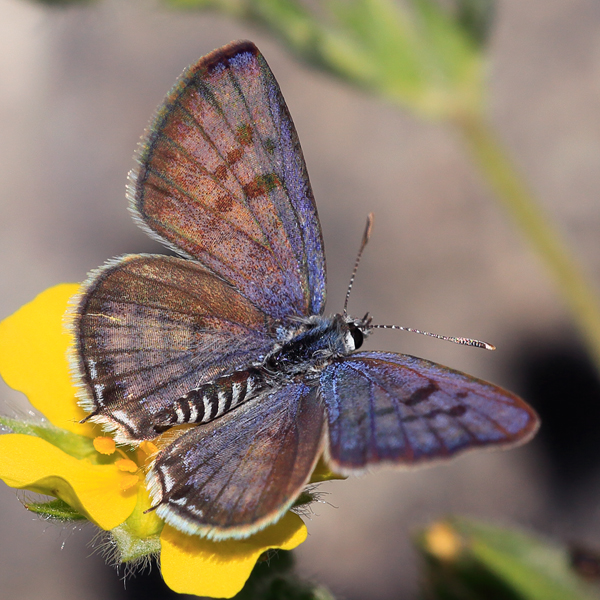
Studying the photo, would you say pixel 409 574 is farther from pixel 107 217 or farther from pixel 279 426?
pixel 107 217

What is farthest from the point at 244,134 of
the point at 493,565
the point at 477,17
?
the point at 493,565

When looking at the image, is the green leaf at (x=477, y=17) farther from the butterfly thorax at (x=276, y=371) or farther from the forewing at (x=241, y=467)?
the forewing at (x=241, y=467)

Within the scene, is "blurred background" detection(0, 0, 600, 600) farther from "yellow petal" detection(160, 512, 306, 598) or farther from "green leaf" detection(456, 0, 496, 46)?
"yellow petal" detection(160, 512, 306, 598)

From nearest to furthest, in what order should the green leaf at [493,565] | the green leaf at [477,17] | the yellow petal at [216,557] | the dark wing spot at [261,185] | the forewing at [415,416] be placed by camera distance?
the forewing at [415,416], the yellow petal at [216,557], the dark wing spot at [261,185], the green leaf at [493,565], the green leaf at [477,17]

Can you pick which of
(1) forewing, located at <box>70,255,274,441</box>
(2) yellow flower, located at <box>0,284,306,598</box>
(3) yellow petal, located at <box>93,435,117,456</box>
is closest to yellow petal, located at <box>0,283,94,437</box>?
(2) yellow flower, located at <box>0,284,306,598</box>

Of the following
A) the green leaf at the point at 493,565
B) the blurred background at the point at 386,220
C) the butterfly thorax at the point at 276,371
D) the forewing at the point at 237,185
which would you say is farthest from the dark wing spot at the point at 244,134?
the green leaf at the point at 493,565

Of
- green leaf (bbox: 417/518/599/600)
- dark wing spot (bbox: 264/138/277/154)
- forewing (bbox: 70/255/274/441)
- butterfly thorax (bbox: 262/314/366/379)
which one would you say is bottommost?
green leaf (bbox: 417/518/599/600)

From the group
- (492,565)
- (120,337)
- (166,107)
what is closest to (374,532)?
(492,565)
